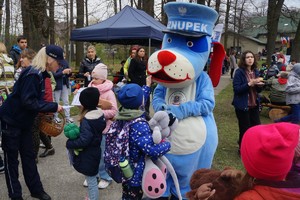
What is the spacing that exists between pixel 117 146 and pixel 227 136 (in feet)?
14.4

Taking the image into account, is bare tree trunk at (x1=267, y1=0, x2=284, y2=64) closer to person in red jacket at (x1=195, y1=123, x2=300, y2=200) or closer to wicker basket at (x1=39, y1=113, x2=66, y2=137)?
wicker basket at (x1=39, y1=113, x2=66, y2=137)

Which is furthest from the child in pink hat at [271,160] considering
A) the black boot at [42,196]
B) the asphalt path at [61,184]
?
the black boot at [42,196]

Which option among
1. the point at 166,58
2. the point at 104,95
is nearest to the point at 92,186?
the point at 104,95

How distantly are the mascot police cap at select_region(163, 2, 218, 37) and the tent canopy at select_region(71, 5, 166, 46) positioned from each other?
5293 mm

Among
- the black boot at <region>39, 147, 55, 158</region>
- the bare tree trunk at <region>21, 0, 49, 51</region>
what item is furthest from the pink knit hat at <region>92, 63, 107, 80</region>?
the bare tree trunk at <region>21, 0, 49, 51</region>

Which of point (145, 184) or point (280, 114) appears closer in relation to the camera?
point (145, 184)

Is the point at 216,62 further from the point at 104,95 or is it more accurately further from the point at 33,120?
the point at 33,120

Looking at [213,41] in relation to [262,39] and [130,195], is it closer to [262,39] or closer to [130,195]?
[130,195]

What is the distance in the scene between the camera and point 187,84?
121 inches

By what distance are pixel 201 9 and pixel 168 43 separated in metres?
0.47

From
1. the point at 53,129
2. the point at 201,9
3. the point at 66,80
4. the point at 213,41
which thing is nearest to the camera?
the point at 201,9

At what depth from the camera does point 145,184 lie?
267 centimetres

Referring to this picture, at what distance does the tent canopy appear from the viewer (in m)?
8.41

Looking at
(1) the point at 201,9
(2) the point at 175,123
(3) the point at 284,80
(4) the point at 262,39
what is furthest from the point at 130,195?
(4) the point at 262,39
